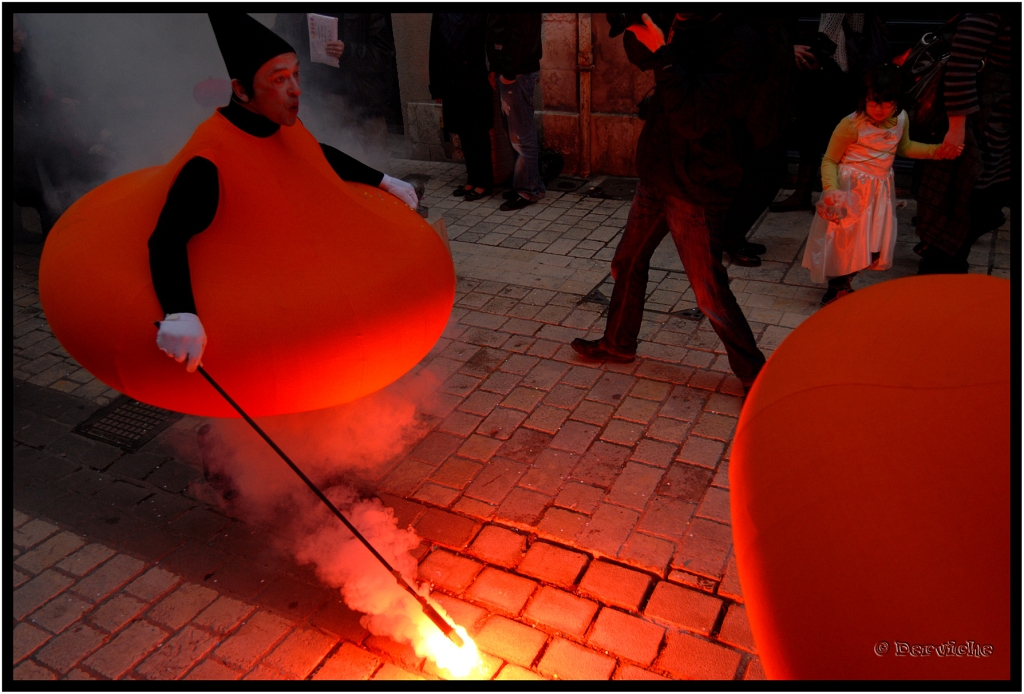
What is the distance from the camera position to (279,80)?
307 cm

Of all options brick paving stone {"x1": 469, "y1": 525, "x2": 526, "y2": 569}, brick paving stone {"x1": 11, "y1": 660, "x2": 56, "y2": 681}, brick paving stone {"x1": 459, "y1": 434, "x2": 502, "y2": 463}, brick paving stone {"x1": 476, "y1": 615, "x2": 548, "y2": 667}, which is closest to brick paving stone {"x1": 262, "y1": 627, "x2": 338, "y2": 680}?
brick paving stone {"x1": 476, "y1": 615, "x2": 548, "y2": 667}

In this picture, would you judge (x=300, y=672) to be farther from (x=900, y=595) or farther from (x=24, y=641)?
(x=900, y=595)

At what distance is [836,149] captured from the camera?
523 cm

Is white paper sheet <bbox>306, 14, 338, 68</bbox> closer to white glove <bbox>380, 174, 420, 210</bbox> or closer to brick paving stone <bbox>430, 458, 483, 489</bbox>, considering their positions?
white glove <bbox>380, 174, 420, 210</bbox>

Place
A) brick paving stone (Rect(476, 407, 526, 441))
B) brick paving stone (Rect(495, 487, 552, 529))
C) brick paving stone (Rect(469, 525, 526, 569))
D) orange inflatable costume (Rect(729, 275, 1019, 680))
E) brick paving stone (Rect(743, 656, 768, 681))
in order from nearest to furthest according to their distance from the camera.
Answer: orange inflatable costume (Rect(729, 275, 1019, 680)), brick paving stone (Rect(743, 656, 768, 681)), brick paving stone (Rect(469, 525, 526, 569)), brick paving stone (Rect(495, 487, 552, 529)), brick paving stone (Rect(476, 407, 526, 441))

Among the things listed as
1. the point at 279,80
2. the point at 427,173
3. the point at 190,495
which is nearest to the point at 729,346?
the point at 279,80

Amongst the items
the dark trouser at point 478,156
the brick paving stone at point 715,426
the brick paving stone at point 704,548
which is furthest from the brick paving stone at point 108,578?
the dark trouser at point 478,156

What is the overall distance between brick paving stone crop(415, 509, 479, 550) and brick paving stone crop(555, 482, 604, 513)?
0.47 m

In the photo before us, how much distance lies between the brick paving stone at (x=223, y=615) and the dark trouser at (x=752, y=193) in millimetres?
4663

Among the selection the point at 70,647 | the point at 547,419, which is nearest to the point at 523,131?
the point at 547,419

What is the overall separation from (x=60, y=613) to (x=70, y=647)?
0.82 ft

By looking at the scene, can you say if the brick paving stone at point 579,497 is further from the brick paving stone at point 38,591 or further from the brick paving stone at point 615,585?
the brick paving stone at point 38,591

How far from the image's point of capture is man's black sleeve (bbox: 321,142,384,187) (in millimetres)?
3668

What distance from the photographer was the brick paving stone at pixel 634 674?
2936mm
